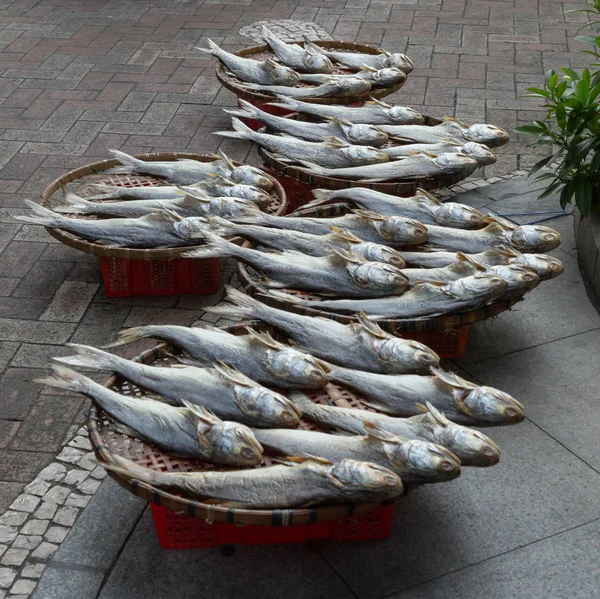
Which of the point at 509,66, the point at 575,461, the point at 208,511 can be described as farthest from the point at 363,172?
the point at 509,66

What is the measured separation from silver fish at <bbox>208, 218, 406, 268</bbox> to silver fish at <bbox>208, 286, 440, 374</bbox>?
68 centimetres

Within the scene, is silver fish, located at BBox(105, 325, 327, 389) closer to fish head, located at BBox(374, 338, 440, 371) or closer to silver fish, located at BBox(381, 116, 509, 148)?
fish head, located at BBox(374, 338, 440, 371)

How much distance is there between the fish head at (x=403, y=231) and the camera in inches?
211

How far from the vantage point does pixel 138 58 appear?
9.77m

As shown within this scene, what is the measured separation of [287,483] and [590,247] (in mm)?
3427

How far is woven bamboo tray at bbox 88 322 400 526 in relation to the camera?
3.43 metres

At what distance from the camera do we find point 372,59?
26.5 ft

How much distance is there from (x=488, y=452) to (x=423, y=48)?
7.32 meters

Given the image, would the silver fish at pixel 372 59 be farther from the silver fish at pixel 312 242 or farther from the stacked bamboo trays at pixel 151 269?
the silver fish at pixel 312 242

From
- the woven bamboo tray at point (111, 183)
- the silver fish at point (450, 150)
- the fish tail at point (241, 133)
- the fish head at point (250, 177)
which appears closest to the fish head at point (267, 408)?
the woven bamboo tray at point (111, 183)

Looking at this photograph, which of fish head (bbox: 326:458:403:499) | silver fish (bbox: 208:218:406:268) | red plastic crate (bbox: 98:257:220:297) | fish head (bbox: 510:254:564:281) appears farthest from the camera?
red plastic crate (bbox: 98:257:220:297)

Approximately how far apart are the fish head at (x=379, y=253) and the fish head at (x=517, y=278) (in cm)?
57

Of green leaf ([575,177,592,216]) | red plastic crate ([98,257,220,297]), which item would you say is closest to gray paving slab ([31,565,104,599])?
red plastic crate ([98,257,220,297])

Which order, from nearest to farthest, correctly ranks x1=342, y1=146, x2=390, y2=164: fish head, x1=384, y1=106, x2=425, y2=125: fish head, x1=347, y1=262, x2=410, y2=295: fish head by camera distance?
x1=347, y1=262, x2=410, y2=295: fish head, x1=342, y1=146, x2=390, y2=164: fish head, x1=384, y1=106, x2=425, y2=125: fish head
